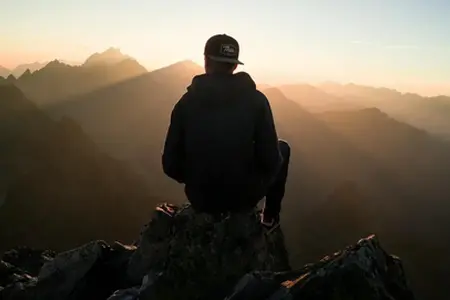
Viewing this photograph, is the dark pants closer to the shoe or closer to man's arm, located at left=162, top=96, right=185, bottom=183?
the shoe

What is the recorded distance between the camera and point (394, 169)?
16325cm

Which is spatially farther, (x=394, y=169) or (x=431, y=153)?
(x=431, y=153)

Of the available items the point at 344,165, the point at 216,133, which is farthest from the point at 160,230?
the point at 344,165

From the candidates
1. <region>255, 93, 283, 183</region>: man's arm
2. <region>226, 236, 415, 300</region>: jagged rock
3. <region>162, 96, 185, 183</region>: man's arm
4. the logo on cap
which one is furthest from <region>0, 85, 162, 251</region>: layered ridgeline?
the logo on cap

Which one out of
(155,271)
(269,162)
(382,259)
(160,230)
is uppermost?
(269,162)

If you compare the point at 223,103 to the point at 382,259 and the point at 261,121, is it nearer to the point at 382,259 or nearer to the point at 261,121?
the point at 261,121

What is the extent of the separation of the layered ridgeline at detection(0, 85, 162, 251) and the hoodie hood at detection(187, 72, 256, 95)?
9142 cm

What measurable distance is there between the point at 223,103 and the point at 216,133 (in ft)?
1.22

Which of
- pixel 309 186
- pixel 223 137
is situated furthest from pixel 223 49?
pixel 309 186

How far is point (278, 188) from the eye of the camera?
647cm

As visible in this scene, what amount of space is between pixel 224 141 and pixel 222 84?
2.25 feet

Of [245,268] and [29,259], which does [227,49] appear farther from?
[29,259]

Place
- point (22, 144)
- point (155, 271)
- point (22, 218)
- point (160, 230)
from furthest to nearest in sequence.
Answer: point (22, 144)
point (22, 218)
point (160, 230)
point (155, 271)

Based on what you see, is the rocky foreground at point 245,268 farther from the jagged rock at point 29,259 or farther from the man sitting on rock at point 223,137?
the jagged rock at point 29,259
